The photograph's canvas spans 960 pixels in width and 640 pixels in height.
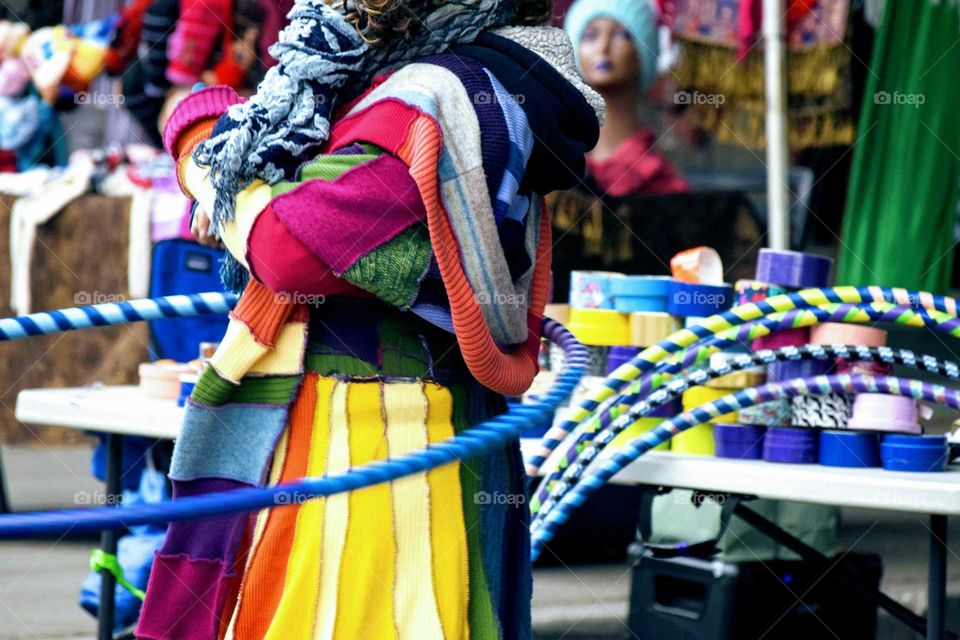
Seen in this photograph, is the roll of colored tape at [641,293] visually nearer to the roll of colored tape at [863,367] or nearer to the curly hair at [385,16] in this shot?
the roll of colored tape at [863,367]

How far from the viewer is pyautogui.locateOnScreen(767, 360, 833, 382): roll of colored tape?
333 centimetres

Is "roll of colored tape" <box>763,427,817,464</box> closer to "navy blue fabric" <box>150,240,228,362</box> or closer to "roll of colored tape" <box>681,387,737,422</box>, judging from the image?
"roll of colored tape" <box>681,387,737,422</box>

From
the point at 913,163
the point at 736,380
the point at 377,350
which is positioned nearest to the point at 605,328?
the point at 736,380

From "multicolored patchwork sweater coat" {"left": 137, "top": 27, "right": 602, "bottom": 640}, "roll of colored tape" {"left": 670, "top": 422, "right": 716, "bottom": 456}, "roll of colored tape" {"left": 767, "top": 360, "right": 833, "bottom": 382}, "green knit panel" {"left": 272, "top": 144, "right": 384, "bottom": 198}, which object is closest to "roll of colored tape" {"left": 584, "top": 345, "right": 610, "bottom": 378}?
"roll of colored tape" {"left": 670, "top": 422, "right": 716, "bottom": 456}

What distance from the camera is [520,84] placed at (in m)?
2.14

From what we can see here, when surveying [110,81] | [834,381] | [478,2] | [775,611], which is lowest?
[775,611]

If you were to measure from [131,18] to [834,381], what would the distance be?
474cm

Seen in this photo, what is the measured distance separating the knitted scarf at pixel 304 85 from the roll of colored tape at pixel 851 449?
1415mm

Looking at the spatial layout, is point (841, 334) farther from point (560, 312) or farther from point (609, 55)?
point (609, 55)

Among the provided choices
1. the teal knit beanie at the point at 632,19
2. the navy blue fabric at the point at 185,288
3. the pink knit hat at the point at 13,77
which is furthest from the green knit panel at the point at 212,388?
the pink knit hat at the point at 13,77

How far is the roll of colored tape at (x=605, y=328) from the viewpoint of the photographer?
3.57m

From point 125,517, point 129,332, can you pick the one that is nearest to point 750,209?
point 129,332

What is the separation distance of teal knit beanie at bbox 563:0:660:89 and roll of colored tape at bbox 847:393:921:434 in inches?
112

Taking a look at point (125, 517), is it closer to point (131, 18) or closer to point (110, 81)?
point (131, 18)
